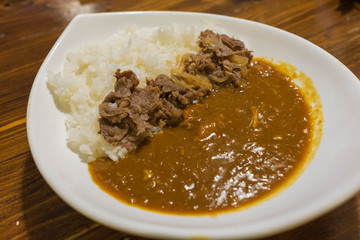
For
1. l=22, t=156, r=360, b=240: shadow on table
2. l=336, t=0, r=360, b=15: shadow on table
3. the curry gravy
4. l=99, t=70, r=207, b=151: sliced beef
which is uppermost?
l=336, t=0, r=360, b=15: shadow on table

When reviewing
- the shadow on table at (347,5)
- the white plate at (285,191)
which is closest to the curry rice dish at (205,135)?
the white plate at (285,191)

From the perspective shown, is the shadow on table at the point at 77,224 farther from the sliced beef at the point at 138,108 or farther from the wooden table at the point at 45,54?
the sliced beef at the point at 138,108

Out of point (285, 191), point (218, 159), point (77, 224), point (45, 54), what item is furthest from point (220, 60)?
point (45, 54)

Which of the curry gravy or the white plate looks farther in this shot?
the curry gravy

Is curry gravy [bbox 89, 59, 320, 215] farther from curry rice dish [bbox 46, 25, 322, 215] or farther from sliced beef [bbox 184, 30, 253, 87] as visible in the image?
sliced beef [bbox 184, 30, 253, 87]

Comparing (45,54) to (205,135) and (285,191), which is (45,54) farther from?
(285,191)

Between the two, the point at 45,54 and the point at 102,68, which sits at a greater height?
the point at 102,68

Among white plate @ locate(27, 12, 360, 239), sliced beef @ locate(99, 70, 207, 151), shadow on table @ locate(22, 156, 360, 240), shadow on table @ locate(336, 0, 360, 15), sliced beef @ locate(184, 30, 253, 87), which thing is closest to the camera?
white plate @ locate(27, 12, 360, 239)

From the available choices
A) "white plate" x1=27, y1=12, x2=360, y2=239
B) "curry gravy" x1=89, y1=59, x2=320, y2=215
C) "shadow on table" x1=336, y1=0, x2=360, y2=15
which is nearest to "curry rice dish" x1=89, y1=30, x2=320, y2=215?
"curry gravy" x1=89, y1=59, x2=320, y2=215
